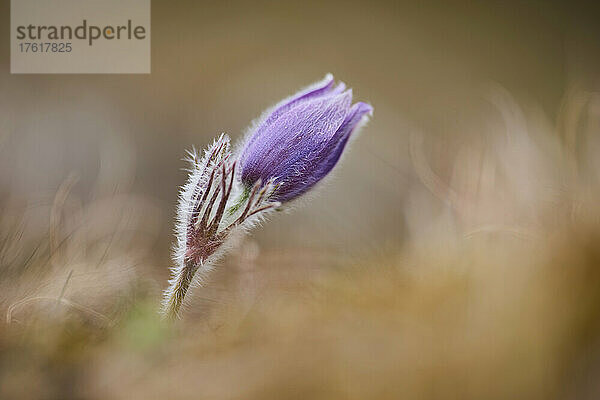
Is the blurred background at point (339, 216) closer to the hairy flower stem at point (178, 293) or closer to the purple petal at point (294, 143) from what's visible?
the hairy flower stem at point (178, 293)

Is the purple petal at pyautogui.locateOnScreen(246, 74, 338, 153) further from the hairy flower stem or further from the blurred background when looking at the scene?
the hairy flower stem

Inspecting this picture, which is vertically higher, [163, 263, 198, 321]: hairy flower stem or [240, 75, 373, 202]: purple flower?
[240, 75, 373, 202]: purple flower

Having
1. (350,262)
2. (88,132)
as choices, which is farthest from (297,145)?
(88,132)

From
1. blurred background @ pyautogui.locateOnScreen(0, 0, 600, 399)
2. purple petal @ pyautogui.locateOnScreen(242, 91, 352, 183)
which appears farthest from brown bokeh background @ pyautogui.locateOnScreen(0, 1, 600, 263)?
purple petal @ pyautogui.locateOnScreen(242, 91, 352, 183)

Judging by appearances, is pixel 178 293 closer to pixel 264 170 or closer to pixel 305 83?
pixel 264 170

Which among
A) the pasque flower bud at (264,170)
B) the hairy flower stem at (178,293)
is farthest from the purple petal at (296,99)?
the hairy flower stem at (178,293)

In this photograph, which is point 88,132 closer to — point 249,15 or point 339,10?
point 249,15
